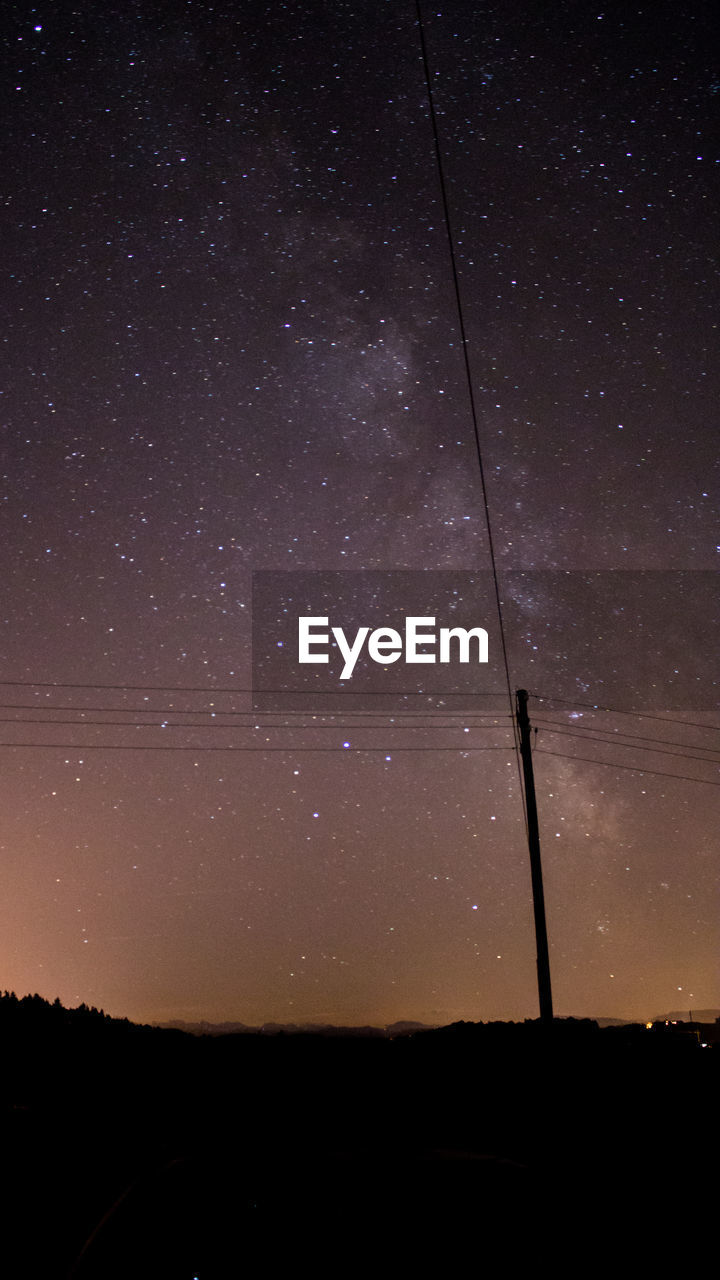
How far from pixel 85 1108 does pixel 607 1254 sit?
12.1 metres

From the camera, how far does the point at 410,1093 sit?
16438 millimetres

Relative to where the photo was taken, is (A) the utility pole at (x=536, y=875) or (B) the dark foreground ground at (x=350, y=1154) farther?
(A) the utility pole at (x=536, y=875)

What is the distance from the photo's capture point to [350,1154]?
278cm

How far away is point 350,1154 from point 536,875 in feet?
42.5

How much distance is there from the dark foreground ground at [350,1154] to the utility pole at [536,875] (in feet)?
2.14

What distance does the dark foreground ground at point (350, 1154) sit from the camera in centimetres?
257

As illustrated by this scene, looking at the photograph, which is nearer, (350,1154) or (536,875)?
(350,1154)

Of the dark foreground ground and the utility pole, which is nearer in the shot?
the dark foreground ground

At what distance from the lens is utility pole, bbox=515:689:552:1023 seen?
582 inches

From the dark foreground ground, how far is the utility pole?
654 millimetres

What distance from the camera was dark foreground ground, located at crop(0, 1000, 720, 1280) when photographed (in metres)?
2.57

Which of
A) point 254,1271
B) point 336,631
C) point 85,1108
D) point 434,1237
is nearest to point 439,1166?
point 434,1237

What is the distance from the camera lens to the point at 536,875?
1516cm

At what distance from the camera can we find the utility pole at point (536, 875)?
48.5 feet
